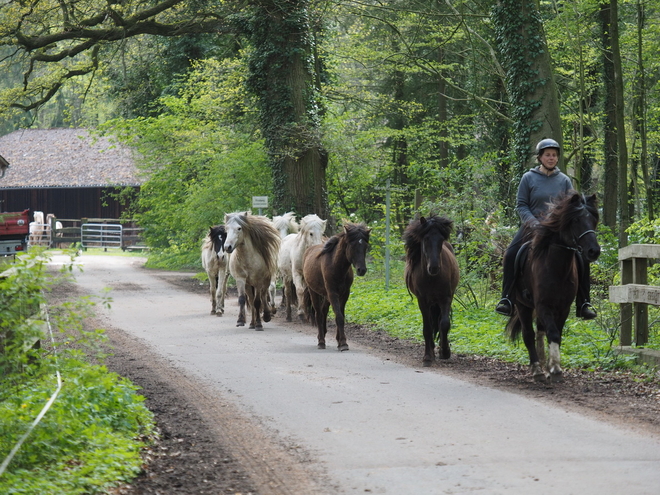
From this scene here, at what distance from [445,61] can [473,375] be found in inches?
944

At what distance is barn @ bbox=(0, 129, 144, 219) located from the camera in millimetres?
57844

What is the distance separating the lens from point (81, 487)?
516 centimetres

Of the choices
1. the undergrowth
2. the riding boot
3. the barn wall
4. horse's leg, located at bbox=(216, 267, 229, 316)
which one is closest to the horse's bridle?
the riding boot

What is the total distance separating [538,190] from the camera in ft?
33.1

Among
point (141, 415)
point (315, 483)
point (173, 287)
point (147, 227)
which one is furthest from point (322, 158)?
point (315, 483)

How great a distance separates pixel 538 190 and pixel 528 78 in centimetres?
612

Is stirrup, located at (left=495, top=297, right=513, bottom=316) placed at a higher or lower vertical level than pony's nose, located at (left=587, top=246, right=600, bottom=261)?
lower

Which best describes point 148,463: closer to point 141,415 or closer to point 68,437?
point 68,437

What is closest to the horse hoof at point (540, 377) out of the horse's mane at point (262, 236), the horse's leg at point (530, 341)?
the horse's leg at point (530, 341)

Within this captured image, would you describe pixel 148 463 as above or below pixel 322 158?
below

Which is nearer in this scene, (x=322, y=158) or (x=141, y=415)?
(x=141, y=415)

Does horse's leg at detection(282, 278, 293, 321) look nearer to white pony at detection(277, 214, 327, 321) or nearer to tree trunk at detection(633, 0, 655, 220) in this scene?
white pony at detection(277, 214, 327, 321)

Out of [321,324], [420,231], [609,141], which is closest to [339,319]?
[321,324]

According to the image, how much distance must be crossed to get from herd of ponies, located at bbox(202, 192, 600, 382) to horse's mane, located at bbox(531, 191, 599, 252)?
0.04ft
